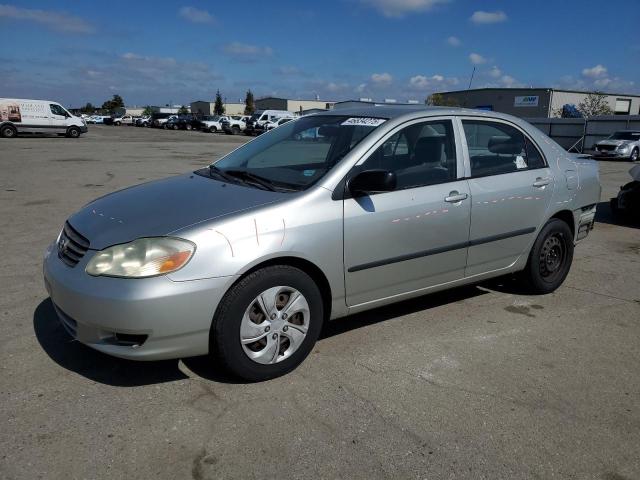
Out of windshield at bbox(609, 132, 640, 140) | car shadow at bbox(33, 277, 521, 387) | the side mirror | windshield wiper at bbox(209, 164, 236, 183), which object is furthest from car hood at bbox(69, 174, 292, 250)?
windshield at bbox(609, 132, 640, 140)

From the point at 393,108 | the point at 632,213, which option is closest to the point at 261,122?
the point at 632,213

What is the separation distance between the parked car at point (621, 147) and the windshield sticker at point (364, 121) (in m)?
23.6

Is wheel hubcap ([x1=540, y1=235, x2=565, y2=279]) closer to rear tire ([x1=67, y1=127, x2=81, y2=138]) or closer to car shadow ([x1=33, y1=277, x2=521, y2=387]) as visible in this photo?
car shadow ([x1=33, y1=277, x2=521, y2=387])

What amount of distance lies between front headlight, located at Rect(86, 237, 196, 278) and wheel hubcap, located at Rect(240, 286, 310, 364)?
1.61 feet

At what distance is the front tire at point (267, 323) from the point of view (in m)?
2.93

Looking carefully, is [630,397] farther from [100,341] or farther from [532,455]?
[100,341]

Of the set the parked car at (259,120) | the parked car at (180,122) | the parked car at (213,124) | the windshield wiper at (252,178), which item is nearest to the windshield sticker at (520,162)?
the windshield wiper at (252,178)

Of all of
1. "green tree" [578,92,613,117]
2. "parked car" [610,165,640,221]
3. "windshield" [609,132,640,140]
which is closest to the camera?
"parked car" [610,165,640,221]

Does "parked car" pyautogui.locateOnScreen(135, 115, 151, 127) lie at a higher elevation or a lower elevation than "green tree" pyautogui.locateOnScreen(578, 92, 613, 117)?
lower

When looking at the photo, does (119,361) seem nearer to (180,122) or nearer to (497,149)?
(497,149)

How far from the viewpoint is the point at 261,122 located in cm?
4766

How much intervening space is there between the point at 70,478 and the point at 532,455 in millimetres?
2139

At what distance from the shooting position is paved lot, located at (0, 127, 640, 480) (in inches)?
98.0

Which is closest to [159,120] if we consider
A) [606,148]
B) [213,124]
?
[213,124]
